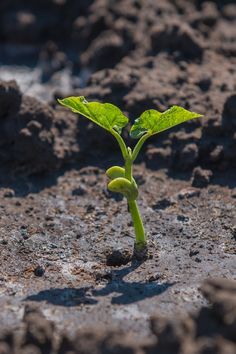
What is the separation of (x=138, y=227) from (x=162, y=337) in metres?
0.83

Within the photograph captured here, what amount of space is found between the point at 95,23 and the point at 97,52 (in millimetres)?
368

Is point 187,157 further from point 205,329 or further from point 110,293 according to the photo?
point 205,329

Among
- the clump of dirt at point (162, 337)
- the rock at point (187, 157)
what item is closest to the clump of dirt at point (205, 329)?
the clump of dirt at point (162, 337)

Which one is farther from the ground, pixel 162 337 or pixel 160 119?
pixel 160 119

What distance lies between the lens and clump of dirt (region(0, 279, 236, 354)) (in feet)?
6.81

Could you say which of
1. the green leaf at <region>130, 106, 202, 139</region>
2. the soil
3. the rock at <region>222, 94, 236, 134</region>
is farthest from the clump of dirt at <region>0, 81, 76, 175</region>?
the green leaf at <region>130, 106, 202, 139</region>

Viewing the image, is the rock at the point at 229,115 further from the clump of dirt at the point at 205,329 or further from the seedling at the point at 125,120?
the clump of dirt at the point at 205,329

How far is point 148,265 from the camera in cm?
291

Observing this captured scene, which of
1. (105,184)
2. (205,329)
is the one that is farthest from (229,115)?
(205,329)

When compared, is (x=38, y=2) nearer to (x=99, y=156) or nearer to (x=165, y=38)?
(x=165, y=38)

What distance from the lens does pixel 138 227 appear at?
2.89m

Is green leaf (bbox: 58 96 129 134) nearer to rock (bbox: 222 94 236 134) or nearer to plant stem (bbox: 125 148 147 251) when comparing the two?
plant stem (bbox: 125 148 147 251)

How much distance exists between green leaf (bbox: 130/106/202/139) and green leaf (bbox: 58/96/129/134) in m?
0.07

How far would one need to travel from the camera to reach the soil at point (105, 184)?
2.37 meters
